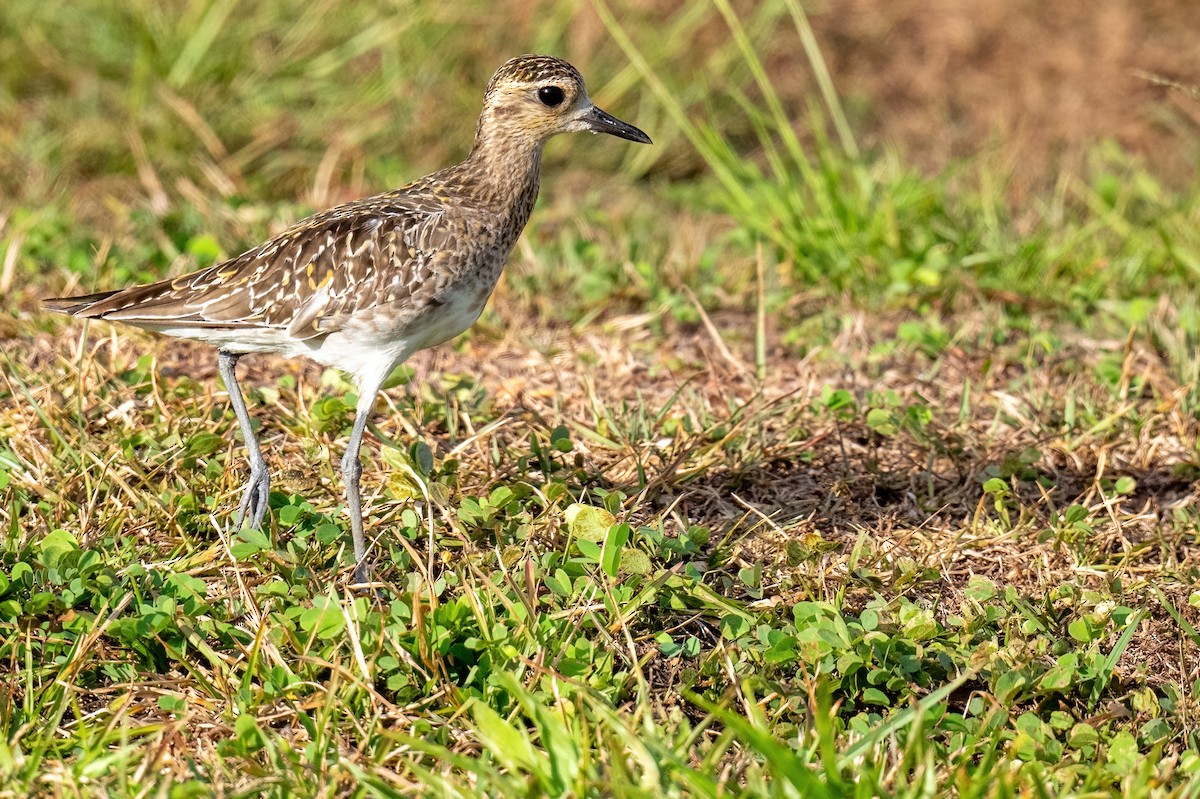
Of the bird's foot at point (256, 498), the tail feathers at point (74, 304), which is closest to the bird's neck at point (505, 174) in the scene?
the bird's foot at point (256, 498)

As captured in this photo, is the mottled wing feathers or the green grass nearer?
the green grass

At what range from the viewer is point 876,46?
10336mm

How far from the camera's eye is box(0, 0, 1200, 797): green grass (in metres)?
3.80

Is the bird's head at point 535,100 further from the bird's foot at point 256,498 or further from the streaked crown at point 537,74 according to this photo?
the bird's foot at point 256,498

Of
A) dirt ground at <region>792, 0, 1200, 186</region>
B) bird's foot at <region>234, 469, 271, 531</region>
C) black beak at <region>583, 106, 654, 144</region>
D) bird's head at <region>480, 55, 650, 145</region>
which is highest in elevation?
bird's head at <region>480, 55, 650, 145</region>

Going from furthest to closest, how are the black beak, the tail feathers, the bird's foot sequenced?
the black beak → the tail feathers → the bird's foot

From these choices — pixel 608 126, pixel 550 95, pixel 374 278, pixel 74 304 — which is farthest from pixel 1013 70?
pixel 74 304

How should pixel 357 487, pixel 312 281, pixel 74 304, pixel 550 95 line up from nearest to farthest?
pixel 357 487 < pixel 312 281 < pixel 74 304 < pixel 550 95

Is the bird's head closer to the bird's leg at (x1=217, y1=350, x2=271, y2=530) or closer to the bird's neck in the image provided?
the bird's neck

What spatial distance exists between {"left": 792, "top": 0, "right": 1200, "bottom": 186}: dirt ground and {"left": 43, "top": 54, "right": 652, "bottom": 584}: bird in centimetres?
504

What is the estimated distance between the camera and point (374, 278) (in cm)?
465

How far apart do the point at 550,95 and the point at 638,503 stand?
1.51 m

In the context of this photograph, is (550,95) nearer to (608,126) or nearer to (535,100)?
(535,100)

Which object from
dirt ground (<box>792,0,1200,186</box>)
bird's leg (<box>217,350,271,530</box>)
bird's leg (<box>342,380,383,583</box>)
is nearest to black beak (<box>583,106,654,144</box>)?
bird's leg (<box>342,380,383,583</box>)
